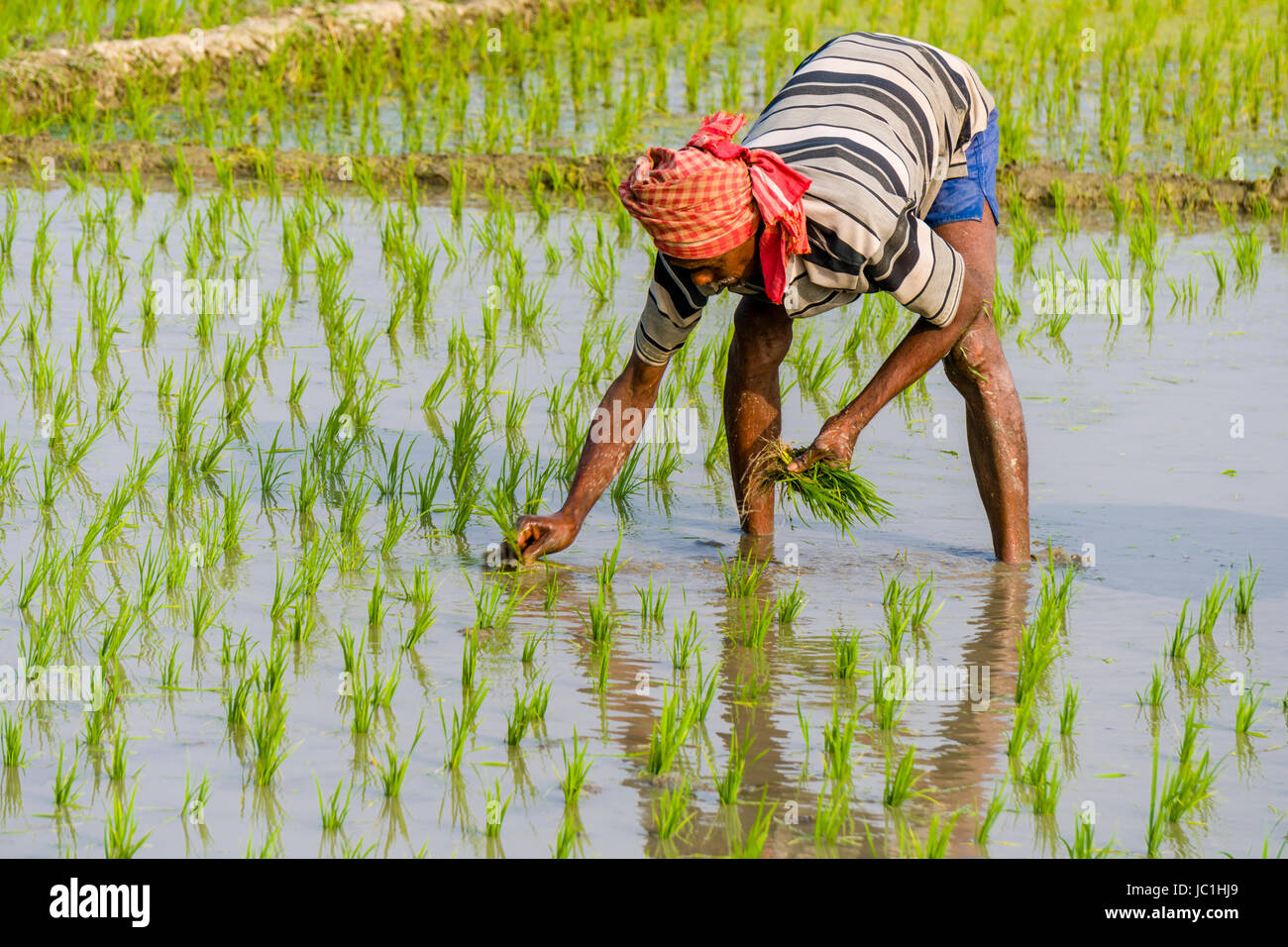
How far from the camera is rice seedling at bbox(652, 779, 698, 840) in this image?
2412 mm

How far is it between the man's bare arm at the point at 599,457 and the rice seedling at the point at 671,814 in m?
1.06

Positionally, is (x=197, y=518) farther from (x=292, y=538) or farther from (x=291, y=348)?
(x=291, y=348)

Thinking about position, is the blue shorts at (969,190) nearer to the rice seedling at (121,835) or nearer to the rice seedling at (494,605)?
the rice seedling at (494,605)

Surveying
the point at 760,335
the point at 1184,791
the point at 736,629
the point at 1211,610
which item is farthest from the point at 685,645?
the point at 1211,610

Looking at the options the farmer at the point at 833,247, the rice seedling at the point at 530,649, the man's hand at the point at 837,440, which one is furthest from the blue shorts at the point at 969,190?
the rice seedling at the point at 530,649

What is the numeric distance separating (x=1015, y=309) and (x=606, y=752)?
10.8 ft

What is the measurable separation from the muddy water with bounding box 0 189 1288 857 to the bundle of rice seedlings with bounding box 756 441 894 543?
0.16 m

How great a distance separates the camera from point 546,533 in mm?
3518

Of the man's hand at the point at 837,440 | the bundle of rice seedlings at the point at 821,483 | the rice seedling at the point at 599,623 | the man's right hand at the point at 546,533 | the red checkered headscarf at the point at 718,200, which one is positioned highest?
the red checkered headscarf at the point at 718,200

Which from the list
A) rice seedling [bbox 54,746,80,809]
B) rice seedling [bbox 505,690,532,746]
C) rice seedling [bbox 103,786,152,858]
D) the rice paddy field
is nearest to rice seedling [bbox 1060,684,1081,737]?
the rice paddy field

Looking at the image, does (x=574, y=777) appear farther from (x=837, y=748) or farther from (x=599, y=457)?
(x=599, y=457)

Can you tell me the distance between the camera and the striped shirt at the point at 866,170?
120 inches

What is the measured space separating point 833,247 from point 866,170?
19 centimetres
